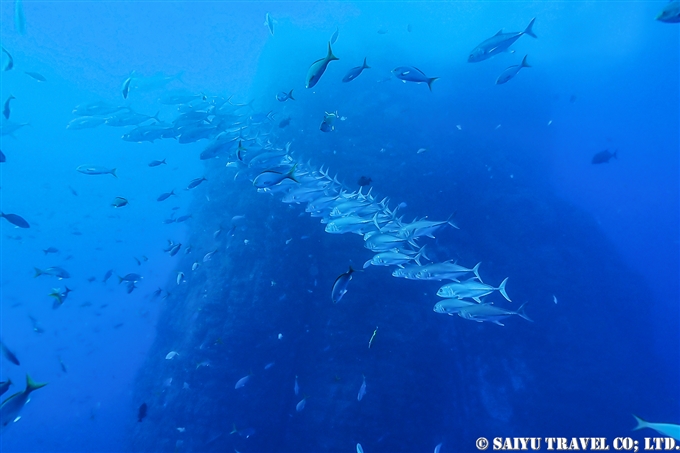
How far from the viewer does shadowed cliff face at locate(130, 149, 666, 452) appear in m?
7.73

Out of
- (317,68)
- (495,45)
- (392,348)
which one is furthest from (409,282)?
(317,68)

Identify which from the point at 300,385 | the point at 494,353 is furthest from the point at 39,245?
the point at 494,353

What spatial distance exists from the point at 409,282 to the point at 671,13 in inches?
279

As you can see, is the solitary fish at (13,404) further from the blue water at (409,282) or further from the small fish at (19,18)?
the small fish at (19,18)

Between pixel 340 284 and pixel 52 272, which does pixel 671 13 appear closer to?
pixel 340 284

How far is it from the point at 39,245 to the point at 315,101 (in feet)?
95.6

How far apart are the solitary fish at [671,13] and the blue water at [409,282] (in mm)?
6777

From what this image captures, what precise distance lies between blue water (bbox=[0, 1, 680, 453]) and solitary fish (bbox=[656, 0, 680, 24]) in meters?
A: 6.78

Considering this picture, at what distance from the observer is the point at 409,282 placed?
30.1 ft

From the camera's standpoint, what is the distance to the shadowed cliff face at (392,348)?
773cm

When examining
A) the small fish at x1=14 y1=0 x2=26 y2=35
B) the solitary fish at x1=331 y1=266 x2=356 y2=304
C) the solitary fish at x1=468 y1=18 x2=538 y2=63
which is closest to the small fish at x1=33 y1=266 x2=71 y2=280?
the small fish at x1=14 y1=0 x2=26 y2=35

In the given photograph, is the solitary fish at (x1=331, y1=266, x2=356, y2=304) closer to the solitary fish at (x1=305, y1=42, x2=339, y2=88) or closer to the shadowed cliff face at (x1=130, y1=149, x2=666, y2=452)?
the solitary fish at (x1=305, y1=42, x2=339, y2=88)

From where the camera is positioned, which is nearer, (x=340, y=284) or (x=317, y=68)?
(x=340, y=284)

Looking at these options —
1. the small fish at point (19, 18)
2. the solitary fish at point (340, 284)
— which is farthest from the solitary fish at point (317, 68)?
the small fish at point (19, 18)
